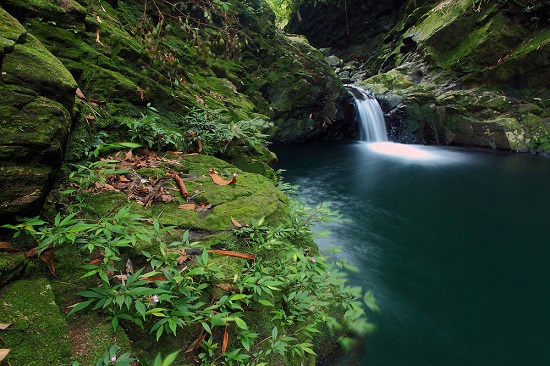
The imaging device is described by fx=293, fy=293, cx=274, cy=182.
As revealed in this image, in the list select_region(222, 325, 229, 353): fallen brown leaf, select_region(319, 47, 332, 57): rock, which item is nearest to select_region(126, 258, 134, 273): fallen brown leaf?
select_region(222, 325, 229, 353): fallen brown leaf

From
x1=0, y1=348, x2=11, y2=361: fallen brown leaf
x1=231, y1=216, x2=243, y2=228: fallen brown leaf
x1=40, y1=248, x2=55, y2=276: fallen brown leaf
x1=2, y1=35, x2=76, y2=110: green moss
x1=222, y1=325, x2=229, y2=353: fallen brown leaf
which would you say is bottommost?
x1=222, y1=325, x2=229, y2=353: fallen brown leaf

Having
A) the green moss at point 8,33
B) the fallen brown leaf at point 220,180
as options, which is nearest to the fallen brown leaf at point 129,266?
the fallen brown leaf at point 220,180

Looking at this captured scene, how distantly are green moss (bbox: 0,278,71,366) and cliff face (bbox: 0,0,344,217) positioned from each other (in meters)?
0.55

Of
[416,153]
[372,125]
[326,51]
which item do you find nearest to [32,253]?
[416,153]

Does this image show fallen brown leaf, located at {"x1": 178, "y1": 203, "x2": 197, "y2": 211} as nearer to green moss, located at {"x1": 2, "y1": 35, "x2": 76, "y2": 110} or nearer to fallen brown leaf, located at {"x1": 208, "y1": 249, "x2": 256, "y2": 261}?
fallen brown leaf, located at {"x1": 208, "y1": 249, "x2": 256, "y2": 261}

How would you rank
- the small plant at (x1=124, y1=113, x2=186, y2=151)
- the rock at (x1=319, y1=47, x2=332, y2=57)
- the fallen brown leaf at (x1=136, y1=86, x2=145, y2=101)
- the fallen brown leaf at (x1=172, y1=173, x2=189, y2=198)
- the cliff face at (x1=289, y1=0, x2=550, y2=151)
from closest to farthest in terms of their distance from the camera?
1. the fallen brown leaf at (x1=172, y1=173, x2=189, y2=198)
2. the small plant at (x1=124, y1=113, x2=186, y2=151)
3. the fallen brown leaf at (x1=136, y1=86, x2=145, y2=101)
4. the cliff face at (x1=289, y1=0, x2=550, y2=151)
5. the rock at (x1=319, y1=47, x2=332, y2=57)

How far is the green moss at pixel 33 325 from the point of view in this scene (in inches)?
50.6

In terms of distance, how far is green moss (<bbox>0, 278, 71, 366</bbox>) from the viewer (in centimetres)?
128

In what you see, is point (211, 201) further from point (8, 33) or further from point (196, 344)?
point (8, 33)

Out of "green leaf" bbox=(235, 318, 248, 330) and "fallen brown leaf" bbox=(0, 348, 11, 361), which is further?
"green leaf" bbox=(235, 318, 248, 330)

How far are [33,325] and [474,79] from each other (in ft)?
59.0

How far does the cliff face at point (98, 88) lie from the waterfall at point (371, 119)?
9.88 meters

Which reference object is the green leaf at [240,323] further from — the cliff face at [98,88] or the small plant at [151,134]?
the small plant at [151,134]

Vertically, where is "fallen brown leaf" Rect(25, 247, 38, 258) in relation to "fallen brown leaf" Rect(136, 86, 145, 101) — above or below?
below
